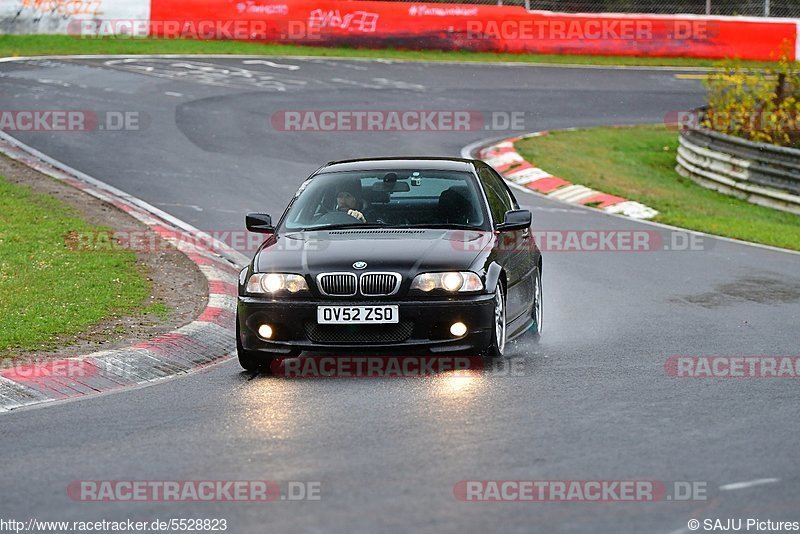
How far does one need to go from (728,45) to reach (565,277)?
80.6 ft

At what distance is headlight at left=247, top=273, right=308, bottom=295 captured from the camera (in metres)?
9.35

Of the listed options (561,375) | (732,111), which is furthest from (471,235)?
(732,111)

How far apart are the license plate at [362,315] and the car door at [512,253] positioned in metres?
1.09

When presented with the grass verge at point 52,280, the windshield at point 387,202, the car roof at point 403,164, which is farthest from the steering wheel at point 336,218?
the grass verge at point 52,280

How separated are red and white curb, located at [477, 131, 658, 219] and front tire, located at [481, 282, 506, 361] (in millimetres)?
9148

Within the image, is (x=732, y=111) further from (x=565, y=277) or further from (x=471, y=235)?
(x=471, y=235)

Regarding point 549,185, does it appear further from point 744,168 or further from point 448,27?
point 448,27

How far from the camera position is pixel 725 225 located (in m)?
18.2

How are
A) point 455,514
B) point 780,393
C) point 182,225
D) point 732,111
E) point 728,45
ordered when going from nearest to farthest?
point 455,514 → point 780,393 → point 182,225 → point 732,111 → point 728,45

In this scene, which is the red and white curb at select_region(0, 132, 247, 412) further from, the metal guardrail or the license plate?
the metal guardrail

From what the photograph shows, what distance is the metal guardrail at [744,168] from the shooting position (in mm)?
20453

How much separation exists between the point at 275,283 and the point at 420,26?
2711cm

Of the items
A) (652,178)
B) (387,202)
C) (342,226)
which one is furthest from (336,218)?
(652,178)

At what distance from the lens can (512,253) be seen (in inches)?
411
